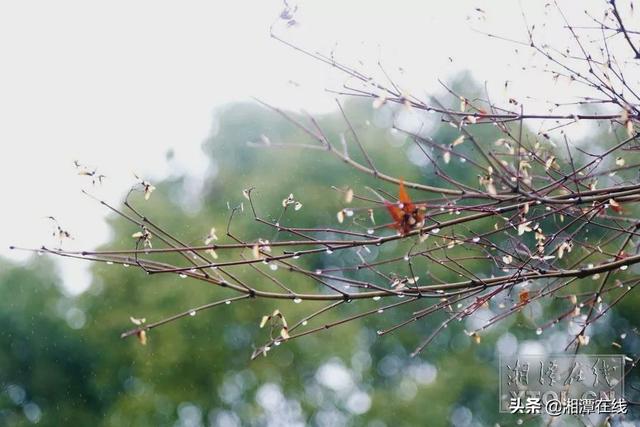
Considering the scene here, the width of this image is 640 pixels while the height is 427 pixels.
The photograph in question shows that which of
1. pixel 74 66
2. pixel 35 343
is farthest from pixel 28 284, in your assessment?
pixel 74 66

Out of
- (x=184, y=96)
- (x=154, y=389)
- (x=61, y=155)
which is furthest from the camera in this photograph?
(x=184, y=96)

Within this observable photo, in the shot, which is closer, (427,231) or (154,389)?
(427,231)

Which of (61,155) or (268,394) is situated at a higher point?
(61,155)

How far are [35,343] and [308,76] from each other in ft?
22.4

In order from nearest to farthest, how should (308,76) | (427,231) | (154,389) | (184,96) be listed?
(427,231) < (308,76) < (154,389) < (184,96)

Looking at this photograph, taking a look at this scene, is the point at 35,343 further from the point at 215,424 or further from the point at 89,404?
the point at 215,424

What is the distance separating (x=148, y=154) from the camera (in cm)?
856

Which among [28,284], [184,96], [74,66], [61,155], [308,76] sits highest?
[74,66]

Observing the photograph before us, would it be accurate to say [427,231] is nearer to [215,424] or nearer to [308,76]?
[308,76]

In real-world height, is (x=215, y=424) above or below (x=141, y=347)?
below

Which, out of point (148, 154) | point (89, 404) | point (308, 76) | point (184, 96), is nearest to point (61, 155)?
point (148, 154)

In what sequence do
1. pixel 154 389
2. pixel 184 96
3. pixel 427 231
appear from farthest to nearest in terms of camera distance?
pixel 184 96
pixel 154 389
pixel 427 231

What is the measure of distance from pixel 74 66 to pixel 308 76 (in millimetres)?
8674

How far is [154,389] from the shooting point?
291 inches
